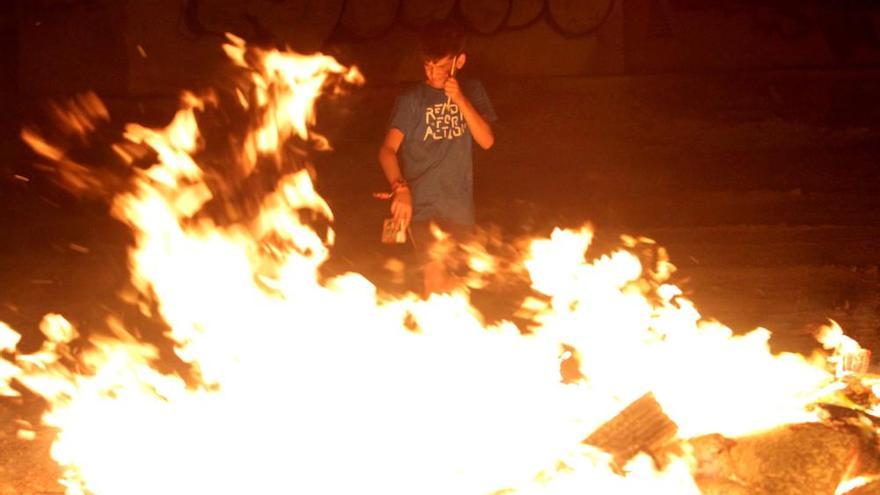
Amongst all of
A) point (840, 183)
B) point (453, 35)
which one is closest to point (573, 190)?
point (840, 183)

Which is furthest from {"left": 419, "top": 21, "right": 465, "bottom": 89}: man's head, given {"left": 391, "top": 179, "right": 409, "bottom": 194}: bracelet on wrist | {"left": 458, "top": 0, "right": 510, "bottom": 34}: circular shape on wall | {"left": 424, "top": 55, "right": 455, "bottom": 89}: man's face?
{"left": 458, "top": 0, "right": 510, "bottom": 34}: circular shape on wall

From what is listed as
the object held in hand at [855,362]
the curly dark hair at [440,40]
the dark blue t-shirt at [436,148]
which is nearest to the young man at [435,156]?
the dark blue t-shirt at [436,148]

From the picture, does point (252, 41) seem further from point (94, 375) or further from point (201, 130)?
point (94, 375)

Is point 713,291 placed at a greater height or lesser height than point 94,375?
greater

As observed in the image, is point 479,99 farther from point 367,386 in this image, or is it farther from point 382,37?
point 382,37

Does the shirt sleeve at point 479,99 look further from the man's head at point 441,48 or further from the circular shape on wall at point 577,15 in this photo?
the circular shape on wall at point 577,15

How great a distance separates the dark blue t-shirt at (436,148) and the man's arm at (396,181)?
0.20 feet

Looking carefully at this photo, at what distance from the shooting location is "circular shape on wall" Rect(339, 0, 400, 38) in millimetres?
11680

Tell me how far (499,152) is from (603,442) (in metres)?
7.01

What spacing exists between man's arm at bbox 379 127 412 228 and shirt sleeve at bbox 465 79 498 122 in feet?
1.47

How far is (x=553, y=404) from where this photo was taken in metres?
4.84

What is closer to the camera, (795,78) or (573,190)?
(573,190)

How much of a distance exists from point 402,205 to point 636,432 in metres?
1.94

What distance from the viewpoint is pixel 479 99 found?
589 cm
